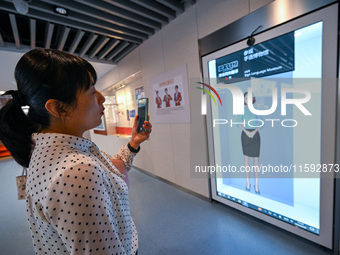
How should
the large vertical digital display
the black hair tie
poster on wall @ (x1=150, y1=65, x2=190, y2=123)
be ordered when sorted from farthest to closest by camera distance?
1. poster on wall @ (x1=150, y1=65, x2=190, y2=123)
2. the large vertical digital display
3. the black hair tie

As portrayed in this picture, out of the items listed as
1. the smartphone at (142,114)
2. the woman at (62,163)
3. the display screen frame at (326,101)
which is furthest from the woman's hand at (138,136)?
the display screen frame at (326,101)

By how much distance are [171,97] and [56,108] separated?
2.21 metres

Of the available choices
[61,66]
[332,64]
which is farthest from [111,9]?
[332,64]

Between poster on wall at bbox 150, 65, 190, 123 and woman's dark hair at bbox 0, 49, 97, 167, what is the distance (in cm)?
191

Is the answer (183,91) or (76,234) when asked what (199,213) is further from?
(76,234)

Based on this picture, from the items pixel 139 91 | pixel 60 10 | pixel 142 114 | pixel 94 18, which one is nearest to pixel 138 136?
pixel 142 114

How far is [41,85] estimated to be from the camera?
51 centimetres

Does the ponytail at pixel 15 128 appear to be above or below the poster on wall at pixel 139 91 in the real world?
below

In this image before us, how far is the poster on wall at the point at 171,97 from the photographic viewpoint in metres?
2.44

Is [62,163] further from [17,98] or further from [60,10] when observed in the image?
[60,10]

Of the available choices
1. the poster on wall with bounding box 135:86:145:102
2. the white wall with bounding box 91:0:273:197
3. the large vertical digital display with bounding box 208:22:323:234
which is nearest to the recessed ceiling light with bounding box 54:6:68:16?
the white wall with bounding box 91:0:273:197

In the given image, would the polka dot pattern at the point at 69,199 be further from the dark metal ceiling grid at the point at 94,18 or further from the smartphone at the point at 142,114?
the dark metal ceiling grid at the point at 94,18

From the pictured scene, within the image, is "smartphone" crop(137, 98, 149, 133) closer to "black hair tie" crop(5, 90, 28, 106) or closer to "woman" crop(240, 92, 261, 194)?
"black hair tie" crop(5, 90, 28, 106)

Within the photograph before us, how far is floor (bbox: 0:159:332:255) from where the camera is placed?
1.62 meters
